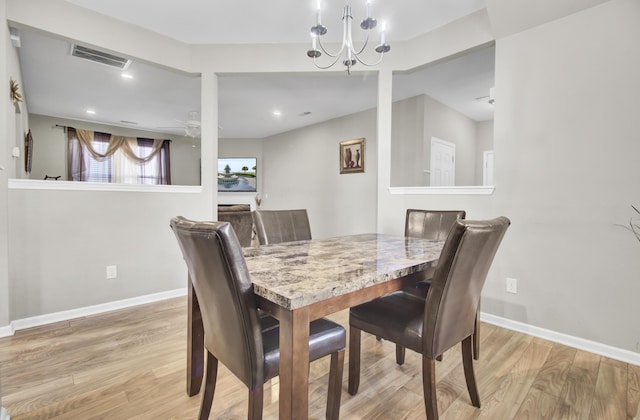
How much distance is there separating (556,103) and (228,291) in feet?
8.43

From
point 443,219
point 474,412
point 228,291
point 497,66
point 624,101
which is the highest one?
point 497,66

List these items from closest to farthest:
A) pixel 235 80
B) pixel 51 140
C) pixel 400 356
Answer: pixel 400 356 → pixel 235 80 → pixel 51 140

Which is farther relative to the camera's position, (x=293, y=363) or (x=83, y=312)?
(x=83, y=312)

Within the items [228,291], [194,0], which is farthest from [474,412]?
[194,0]

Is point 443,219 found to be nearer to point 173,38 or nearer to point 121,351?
point 121,351

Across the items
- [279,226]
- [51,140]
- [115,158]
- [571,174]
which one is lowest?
[279,226]

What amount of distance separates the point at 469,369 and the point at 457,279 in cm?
57

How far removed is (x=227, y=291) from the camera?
0.89 m

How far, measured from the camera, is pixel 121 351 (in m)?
1.93

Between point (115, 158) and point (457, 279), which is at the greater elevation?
point (115, 158)

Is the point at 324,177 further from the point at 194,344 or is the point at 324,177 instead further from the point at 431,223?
the point at 194,344

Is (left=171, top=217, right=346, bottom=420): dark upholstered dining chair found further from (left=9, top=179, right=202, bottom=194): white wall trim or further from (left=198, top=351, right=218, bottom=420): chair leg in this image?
(left=9, top=179, right=202, bottom=194): white wall trim

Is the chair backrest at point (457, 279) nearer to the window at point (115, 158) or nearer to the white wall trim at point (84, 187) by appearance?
the white wall trim at point (84, 187)

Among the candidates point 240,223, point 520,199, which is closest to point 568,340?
point 520,199
